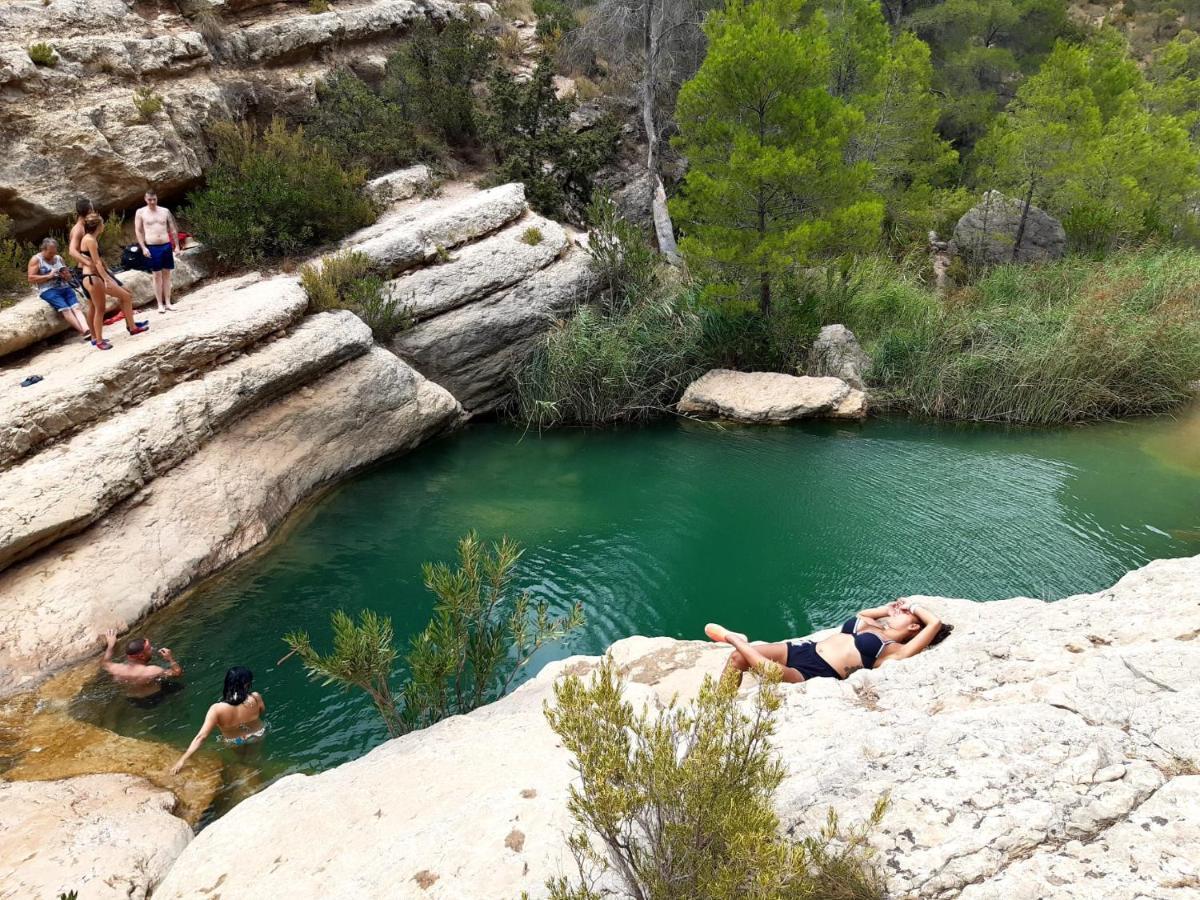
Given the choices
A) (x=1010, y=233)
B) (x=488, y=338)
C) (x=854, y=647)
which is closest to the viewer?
(x=854, y=647)

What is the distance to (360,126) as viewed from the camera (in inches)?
564

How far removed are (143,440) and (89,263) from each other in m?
2.28

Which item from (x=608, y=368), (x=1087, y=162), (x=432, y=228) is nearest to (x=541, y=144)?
(x=432, y=228)

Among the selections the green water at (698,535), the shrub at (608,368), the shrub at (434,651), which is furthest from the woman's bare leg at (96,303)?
the shrub at (608,368)

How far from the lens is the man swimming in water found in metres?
5.27

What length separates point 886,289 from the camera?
1273cm

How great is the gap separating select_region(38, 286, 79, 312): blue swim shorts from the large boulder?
1697 cm

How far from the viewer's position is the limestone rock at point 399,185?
43.1ft

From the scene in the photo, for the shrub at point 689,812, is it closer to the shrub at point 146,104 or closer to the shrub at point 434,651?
the shrub at point 434,651

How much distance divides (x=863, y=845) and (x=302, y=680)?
15.1 feet

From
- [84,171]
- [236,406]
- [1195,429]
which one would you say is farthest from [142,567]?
[1195,429]

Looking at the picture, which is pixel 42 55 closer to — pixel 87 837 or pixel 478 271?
pixel 478 271

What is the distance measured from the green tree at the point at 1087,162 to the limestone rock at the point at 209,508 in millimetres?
13130

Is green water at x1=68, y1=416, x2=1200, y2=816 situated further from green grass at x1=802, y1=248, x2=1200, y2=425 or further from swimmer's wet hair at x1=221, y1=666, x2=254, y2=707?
green grass at x1=802, y1=248, x2=1200, y2=425
